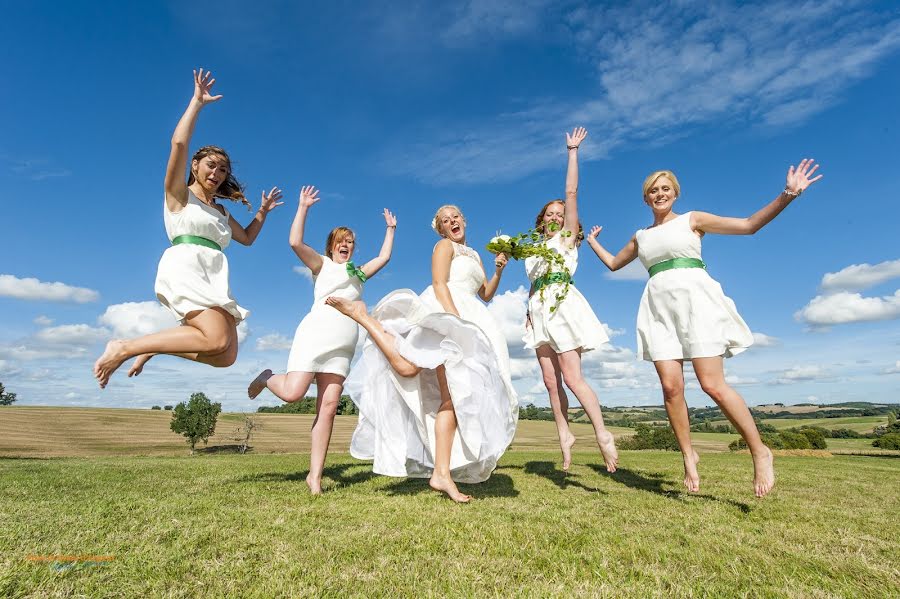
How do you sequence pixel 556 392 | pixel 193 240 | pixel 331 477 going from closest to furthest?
pixel 193 240
pixel 331 477
pixel 556 392

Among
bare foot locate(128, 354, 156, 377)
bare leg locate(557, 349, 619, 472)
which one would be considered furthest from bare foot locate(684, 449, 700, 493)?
bare foot locate(128, 354, 156, 377)

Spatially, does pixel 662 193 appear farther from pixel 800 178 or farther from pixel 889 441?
pixel 889 441

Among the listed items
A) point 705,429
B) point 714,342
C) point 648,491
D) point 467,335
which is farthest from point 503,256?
point 705,429

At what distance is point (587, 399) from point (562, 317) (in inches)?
40.9

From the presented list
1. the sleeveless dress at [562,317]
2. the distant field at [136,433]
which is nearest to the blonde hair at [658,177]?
the sleeveless dress at [562,317]

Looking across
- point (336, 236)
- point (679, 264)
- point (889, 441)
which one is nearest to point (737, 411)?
point (679, 264)

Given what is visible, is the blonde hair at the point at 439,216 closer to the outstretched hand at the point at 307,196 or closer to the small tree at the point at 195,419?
the outstretched hand at the point at 307,196

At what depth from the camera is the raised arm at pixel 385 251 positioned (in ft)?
20.8

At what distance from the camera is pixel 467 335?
4.62 m

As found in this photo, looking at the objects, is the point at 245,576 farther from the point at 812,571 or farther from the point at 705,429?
the point at 705,429

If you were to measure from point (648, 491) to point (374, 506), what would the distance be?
3.13 m

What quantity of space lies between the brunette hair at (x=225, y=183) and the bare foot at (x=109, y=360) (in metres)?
1.97

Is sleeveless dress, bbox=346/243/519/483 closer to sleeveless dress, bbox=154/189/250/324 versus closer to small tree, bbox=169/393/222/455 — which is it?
sleeveless dress, bbox=154/189/250/324

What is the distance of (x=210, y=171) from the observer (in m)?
5.20
